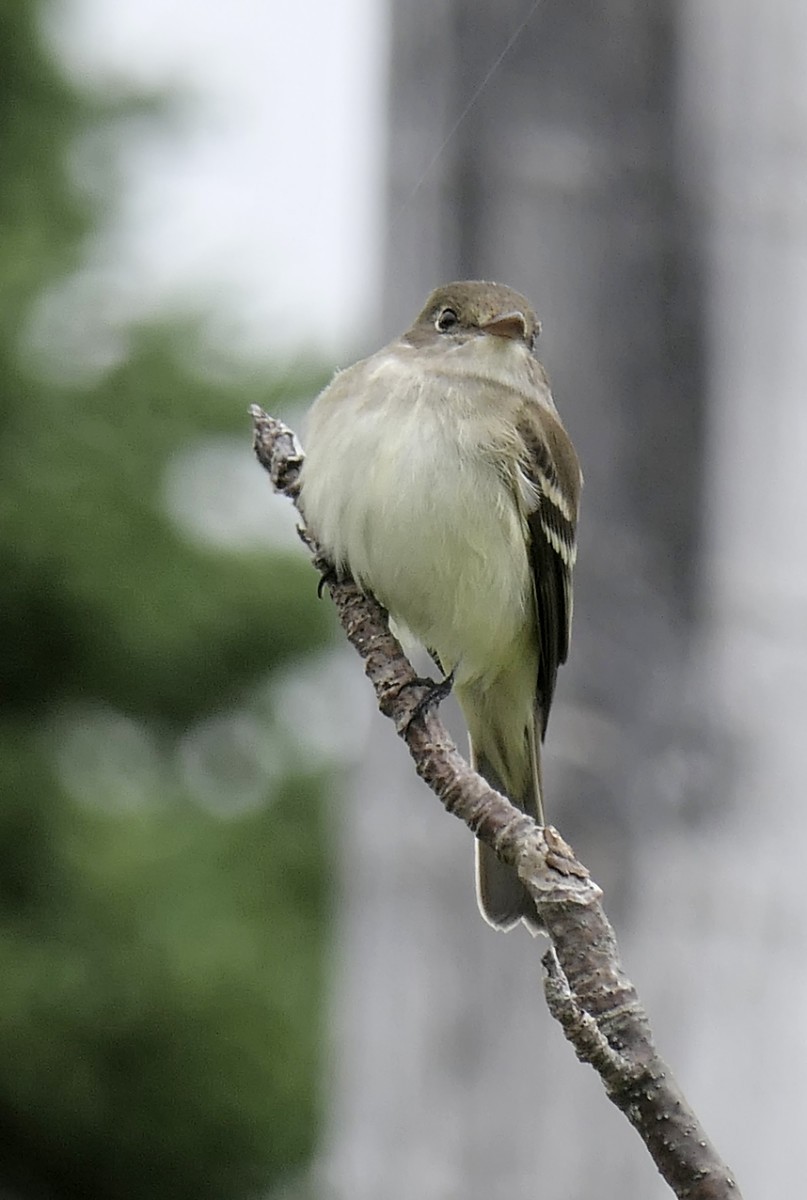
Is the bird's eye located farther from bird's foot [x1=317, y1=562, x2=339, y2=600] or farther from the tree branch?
the tree branch

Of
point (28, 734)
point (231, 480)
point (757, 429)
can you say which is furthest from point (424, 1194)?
point (28, 734)

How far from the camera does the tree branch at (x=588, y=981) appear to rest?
0.70 metres

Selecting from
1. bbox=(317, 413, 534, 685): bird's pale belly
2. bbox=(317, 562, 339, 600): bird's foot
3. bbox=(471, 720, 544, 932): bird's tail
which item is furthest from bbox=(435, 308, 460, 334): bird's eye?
bbox=(471, 720, 544, 932): bird's tail

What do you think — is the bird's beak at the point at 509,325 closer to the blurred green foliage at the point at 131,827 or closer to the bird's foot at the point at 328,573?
the bird's foot at the point at 328,573

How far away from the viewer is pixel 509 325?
1.44 metres

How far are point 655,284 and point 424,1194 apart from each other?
1.05 m

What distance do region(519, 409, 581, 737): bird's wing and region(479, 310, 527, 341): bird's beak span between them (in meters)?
0.26

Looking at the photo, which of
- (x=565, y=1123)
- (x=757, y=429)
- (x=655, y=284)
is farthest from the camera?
(x=565, y=1123)

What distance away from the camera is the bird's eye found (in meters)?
1.63

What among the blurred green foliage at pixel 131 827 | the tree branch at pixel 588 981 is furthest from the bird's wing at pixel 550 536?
the blurred green foliage at pixel 131 827

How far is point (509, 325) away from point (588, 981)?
771mm

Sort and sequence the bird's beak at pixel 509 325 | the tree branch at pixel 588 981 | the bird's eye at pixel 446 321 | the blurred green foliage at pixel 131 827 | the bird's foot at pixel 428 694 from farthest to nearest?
the blurred green foliage at pixel 131 827 → the bird's eye at pixel 446 321 → the bird's beak at pixel 509 325 → the bird's foot at pixel 428 694 → the tree branch at pixel 588 981

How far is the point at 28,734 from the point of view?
247 inches

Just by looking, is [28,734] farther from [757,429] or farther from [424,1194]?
[757,429]
